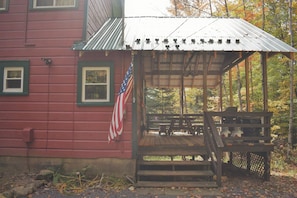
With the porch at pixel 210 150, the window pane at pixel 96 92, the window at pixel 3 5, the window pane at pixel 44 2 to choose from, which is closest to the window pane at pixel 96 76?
the window pane at pixel 96 92

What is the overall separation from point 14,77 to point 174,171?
215 inches

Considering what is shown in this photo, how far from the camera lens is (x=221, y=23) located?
8.45m

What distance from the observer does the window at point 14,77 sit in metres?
6.52

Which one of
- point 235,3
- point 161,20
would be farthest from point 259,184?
point 235,3

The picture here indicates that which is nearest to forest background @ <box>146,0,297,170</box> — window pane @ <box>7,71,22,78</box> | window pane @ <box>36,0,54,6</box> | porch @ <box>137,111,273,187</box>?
porch @ <box>137,111,273,187</box>

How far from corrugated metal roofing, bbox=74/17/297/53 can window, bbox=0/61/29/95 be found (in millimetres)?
1914

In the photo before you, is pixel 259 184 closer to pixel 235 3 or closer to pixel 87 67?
pixel 87 67

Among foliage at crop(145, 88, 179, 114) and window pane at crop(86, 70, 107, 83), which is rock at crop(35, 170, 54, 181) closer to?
window pane at crop(86, 70, 107, 83)

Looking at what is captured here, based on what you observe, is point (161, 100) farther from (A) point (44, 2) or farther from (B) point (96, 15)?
(A) point (44, 2)

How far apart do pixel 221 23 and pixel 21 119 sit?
25.2 feet

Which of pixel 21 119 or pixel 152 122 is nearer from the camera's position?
pixel 21 119

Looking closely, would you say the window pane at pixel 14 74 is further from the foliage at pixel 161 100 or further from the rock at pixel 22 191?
the foliage at pixel 161 100

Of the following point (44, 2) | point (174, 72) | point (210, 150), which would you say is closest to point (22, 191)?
point (210, 150)

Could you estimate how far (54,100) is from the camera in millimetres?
6438
